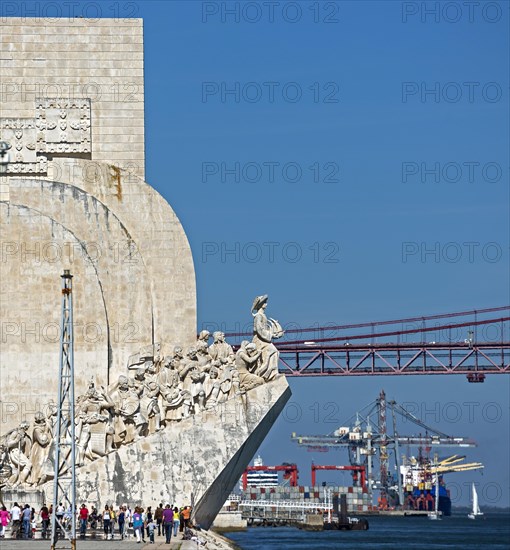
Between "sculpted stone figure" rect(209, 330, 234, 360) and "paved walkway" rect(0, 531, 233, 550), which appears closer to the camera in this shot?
"paved walkway" rect(0, 531, 233, 550)

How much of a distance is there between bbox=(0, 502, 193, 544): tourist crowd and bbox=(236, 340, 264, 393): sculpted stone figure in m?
3.41

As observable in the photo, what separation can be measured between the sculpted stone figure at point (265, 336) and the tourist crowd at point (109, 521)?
150 inches

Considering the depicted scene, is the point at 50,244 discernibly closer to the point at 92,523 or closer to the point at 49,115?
the point at 49,115

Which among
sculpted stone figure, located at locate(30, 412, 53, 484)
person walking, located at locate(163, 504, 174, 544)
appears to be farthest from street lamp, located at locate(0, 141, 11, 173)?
person walking, located at locate(163, 504, 174, 544)

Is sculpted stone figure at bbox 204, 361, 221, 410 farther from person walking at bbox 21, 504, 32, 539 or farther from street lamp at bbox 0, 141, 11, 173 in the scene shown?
street lamp at bbox 0, 141, 11, 173

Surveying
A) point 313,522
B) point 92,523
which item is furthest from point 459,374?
point 92,523

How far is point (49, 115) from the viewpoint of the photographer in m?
39.2

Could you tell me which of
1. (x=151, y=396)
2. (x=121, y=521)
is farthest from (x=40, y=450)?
(x=121, y=521)

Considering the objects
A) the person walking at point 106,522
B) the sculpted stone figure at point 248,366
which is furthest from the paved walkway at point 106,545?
the sculpted stone figure at point 248,366

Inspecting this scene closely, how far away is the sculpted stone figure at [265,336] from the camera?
121ft

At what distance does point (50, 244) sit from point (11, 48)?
5.07 m

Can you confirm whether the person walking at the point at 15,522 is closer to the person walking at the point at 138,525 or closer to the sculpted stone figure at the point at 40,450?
the person walking at the point at 138,525

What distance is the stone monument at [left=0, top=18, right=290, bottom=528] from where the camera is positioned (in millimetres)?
35469

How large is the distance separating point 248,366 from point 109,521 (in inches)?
228
